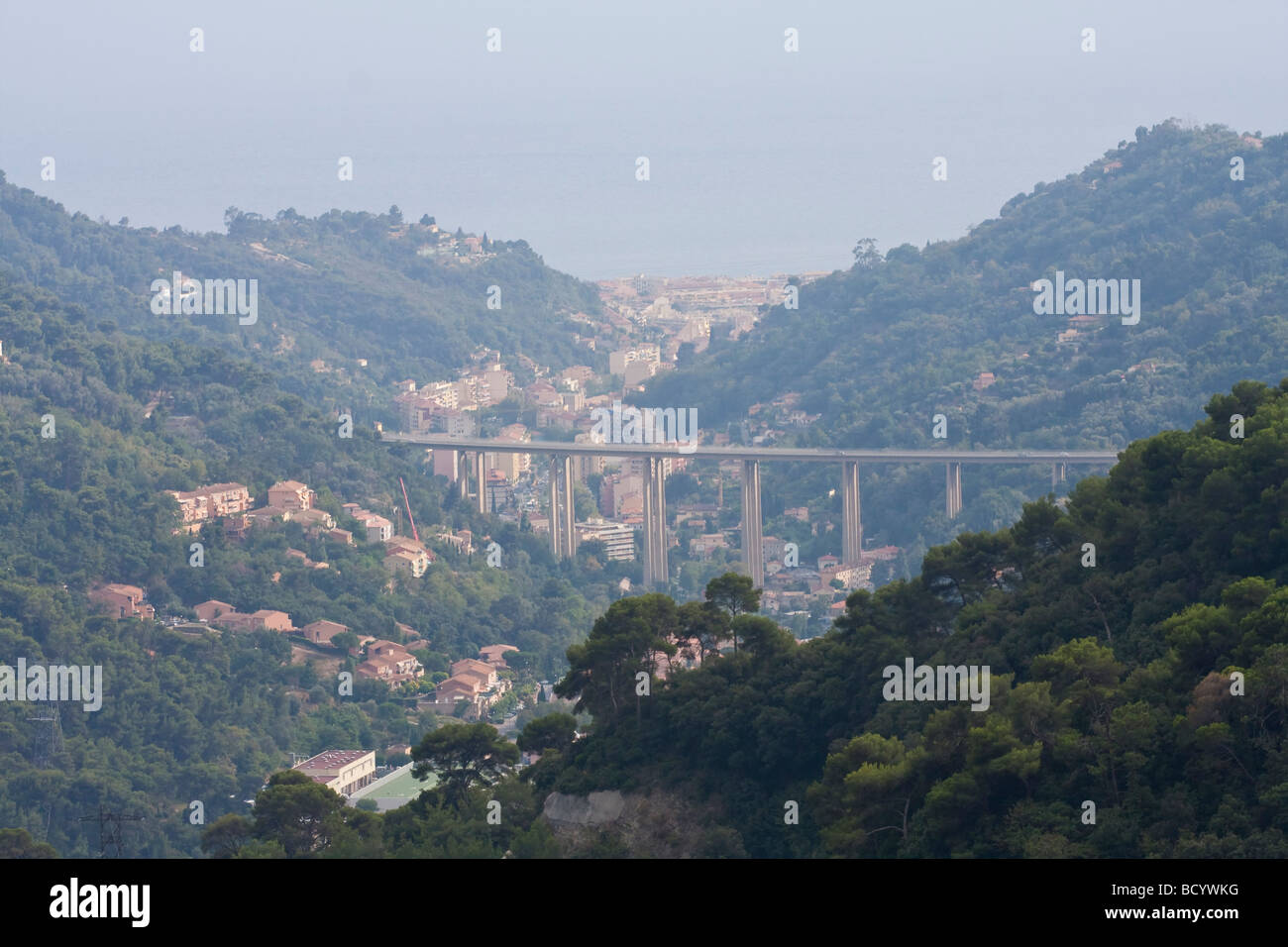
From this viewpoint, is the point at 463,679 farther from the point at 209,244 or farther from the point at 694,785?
the point at 209,244

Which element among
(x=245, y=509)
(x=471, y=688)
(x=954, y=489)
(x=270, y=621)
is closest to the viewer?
(x=471, y=688)

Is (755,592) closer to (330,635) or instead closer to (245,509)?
(330,635)

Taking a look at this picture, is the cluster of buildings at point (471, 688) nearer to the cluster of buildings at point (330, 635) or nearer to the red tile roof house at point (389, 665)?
the red tile roof house at point (389, 665)

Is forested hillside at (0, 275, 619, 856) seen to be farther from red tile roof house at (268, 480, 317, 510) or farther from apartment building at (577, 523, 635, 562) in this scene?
apartment building at (577, 523, 635, 562)

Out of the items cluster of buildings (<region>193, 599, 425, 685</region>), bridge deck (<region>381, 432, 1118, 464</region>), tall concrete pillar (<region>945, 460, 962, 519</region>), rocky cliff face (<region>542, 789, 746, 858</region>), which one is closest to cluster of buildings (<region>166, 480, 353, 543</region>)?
cluster of buildings (<region>193, 599, 425, 685</region>)

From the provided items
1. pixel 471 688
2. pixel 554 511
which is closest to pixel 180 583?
pixel 471 688

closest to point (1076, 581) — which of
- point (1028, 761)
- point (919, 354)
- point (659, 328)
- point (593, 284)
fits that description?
point (1028, 761)
